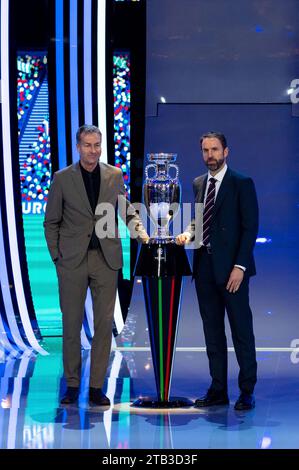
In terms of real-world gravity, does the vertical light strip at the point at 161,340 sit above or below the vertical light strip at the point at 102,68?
below

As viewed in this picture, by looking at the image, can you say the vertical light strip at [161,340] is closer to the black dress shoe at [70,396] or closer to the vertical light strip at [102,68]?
the black dress shoe at [70,396]

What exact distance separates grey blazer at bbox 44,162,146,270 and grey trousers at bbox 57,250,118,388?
5 cm

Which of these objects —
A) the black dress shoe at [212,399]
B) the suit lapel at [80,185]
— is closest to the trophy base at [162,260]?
the suit lapel at [80,185]

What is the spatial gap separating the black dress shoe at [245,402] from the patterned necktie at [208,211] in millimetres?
762

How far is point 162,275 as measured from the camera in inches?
199

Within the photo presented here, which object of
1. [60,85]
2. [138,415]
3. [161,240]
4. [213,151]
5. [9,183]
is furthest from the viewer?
[60,85]

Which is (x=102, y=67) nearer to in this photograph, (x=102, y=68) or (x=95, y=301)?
(x=102, y=68)

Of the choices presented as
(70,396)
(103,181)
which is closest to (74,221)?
(103,181)

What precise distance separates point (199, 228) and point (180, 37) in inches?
187

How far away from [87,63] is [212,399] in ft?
9.18

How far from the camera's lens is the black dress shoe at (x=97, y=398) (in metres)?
5.11

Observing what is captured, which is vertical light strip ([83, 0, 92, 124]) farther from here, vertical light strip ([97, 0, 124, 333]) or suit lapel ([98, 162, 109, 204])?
suit lapel ([98, 162, 109, 204])

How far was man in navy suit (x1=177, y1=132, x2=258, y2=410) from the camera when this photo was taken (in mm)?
4973
